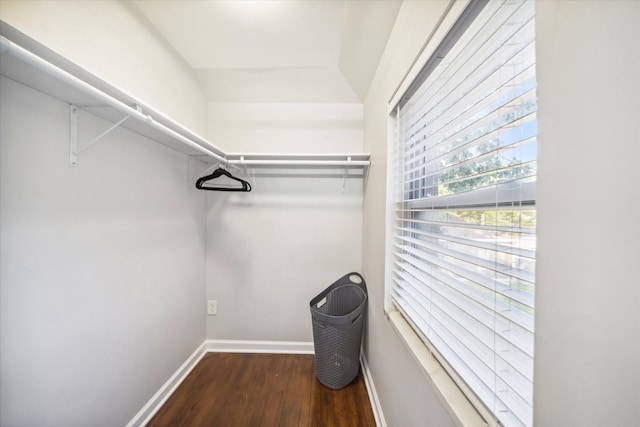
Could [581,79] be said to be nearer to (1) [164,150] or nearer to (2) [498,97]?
(2) [498,97]

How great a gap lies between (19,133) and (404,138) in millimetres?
1534

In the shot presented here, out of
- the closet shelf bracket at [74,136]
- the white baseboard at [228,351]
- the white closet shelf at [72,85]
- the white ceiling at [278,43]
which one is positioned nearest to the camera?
the white closet shelf at [72,85]

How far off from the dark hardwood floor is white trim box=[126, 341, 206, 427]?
30 millimetres

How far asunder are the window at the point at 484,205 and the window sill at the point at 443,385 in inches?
1.3

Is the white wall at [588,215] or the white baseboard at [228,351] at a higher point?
the white wall at [588,215]

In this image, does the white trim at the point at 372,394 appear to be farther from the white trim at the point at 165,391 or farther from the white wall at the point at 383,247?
the white trim at the point at 165,391

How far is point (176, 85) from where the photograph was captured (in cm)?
155

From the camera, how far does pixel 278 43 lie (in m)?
1.43

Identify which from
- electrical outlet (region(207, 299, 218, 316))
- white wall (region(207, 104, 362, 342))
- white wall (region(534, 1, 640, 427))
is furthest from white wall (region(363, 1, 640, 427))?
electrical outlet (region(207, 299, 218, 316))

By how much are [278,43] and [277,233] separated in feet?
4.59

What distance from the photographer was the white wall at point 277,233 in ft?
6.47

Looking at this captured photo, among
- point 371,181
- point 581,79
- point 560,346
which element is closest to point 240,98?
point 371,181

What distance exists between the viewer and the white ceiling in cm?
118

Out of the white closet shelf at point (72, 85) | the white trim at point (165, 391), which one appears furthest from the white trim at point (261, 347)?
the white closet shelf at point (72, 85)
